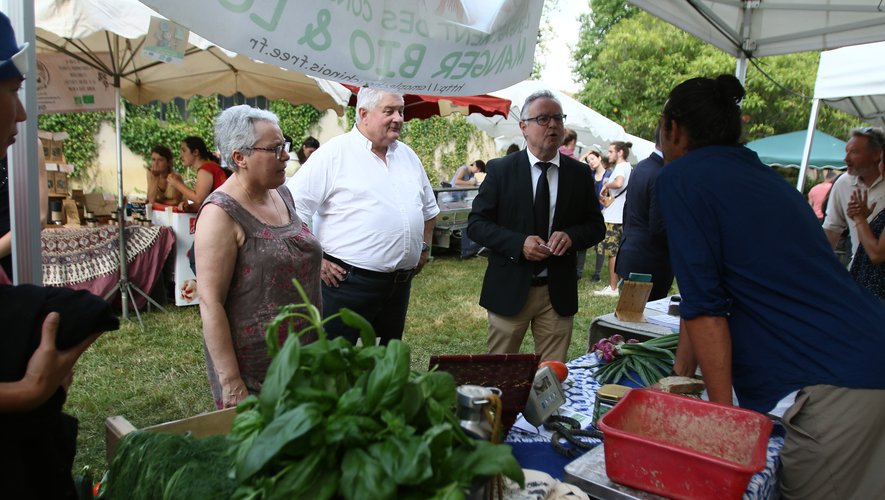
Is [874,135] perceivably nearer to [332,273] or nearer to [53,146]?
[332,273]

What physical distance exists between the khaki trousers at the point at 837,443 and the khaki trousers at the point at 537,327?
1492 mm

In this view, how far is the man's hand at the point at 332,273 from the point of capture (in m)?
2.94

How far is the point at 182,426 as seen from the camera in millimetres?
1409

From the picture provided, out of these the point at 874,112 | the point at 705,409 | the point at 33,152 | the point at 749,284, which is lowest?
the point at 705,409

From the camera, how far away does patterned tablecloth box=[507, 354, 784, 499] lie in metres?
1.47

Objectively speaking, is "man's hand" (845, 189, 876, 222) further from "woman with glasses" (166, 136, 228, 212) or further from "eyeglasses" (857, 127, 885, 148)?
"woman with glasses" (166, 136, 228, 212)

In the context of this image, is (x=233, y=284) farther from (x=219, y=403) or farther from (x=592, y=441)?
(x=592, y=441)

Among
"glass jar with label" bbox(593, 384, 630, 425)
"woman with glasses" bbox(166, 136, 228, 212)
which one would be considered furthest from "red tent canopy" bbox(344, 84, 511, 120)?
"glass jar with label" bbox(593, 384, 630, 425)

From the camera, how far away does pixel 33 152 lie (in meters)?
1.49

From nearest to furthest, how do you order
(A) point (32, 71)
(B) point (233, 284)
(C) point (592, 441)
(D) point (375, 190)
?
1. (A) point (32, 71)
2. (C) point (592, 441)
3. (B) point (233, 284)
4. (D) point (375, 190)

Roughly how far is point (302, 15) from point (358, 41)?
0.22 m

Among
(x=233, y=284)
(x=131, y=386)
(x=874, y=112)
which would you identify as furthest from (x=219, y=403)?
(x=874, y=112)

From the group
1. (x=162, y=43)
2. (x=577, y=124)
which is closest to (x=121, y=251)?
(x=162, y=43)

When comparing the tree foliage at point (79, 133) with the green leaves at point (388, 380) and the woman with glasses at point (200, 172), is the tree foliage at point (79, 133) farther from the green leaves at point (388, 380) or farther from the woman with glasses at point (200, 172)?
the green leaves at point (388, 380)
